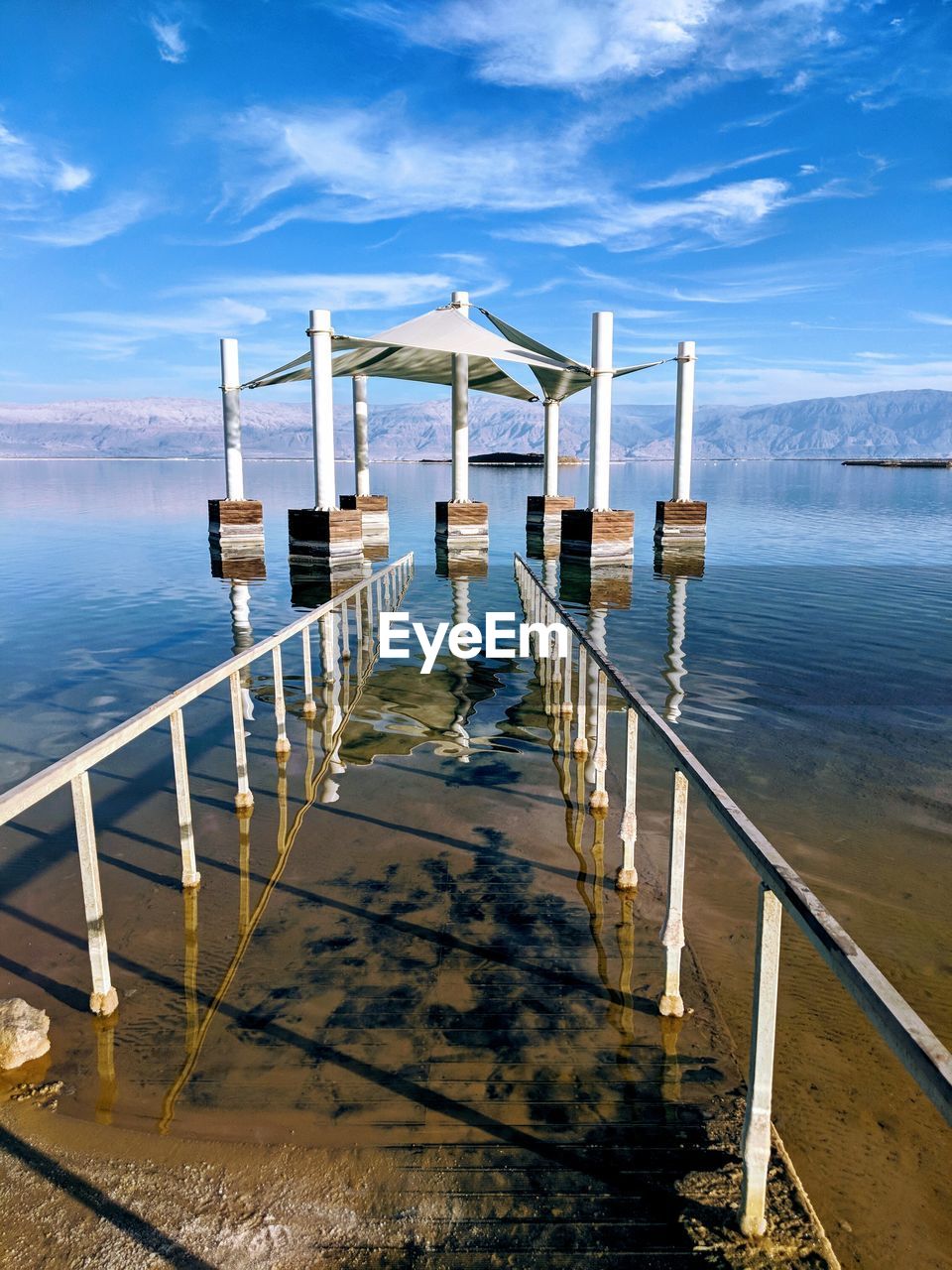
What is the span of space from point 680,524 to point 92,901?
1109 inches

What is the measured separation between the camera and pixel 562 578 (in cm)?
2306

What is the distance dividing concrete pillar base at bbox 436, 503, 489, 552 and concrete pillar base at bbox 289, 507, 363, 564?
4.40m

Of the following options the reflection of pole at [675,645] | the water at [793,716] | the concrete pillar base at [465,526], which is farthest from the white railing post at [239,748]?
the concrete pillar base at [465,526]

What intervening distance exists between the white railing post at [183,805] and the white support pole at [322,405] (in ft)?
57.6

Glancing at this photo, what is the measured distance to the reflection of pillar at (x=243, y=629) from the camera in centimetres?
1019

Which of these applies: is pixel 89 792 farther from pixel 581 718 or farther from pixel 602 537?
pixel 602 537

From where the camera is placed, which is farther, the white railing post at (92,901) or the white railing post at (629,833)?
the white railing post at (629,833)

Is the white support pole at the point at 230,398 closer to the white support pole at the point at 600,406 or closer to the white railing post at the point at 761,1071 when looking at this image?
the white support pole at the point at 600,406

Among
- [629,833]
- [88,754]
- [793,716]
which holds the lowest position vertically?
[793,716]

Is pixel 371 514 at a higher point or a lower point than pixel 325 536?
higher

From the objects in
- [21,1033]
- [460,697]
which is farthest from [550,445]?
[21,1033]

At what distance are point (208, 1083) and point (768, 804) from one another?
530 cm

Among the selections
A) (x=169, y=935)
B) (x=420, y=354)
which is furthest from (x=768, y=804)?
(x=420, y=354)

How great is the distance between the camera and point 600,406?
75.1 ft
